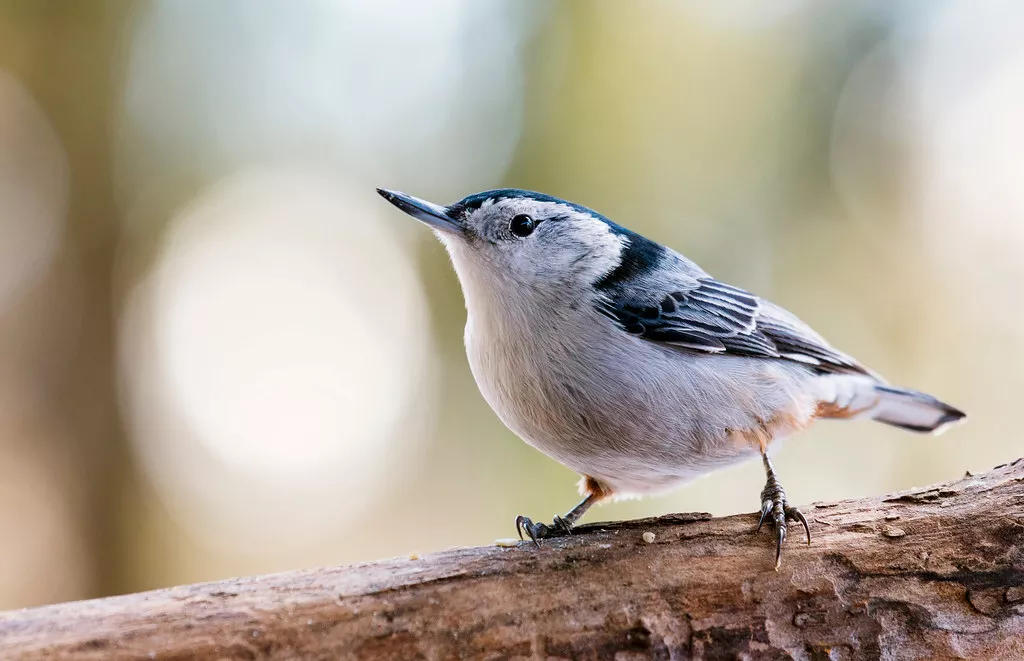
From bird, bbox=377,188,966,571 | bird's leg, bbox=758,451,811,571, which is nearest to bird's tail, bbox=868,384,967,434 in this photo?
bird, bbox=377,188,966,571

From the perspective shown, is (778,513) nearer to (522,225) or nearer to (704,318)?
(704,318)

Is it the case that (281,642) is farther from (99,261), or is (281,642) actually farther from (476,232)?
(99,261)

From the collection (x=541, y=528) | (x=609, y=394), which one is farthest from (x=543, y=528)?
(x=609, y=394)

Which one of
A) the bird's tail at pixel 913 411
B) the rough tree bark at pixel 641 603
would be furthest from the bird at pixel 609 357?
the bird's tail at pixel 913 411

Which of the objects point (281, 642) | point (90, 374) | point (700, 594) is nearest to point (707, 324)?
point (700, 594)

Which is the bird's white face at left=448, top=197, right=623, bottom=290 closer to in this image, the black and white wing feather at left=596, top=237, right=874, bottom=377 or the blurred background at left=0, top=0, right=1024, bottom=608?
the black and white wing feather at left=596, top=237, right=874, bottom=377

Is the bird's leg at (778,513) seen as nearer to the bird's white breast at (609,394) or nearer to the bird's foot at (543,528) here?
the bird's white breast at (609,394)
